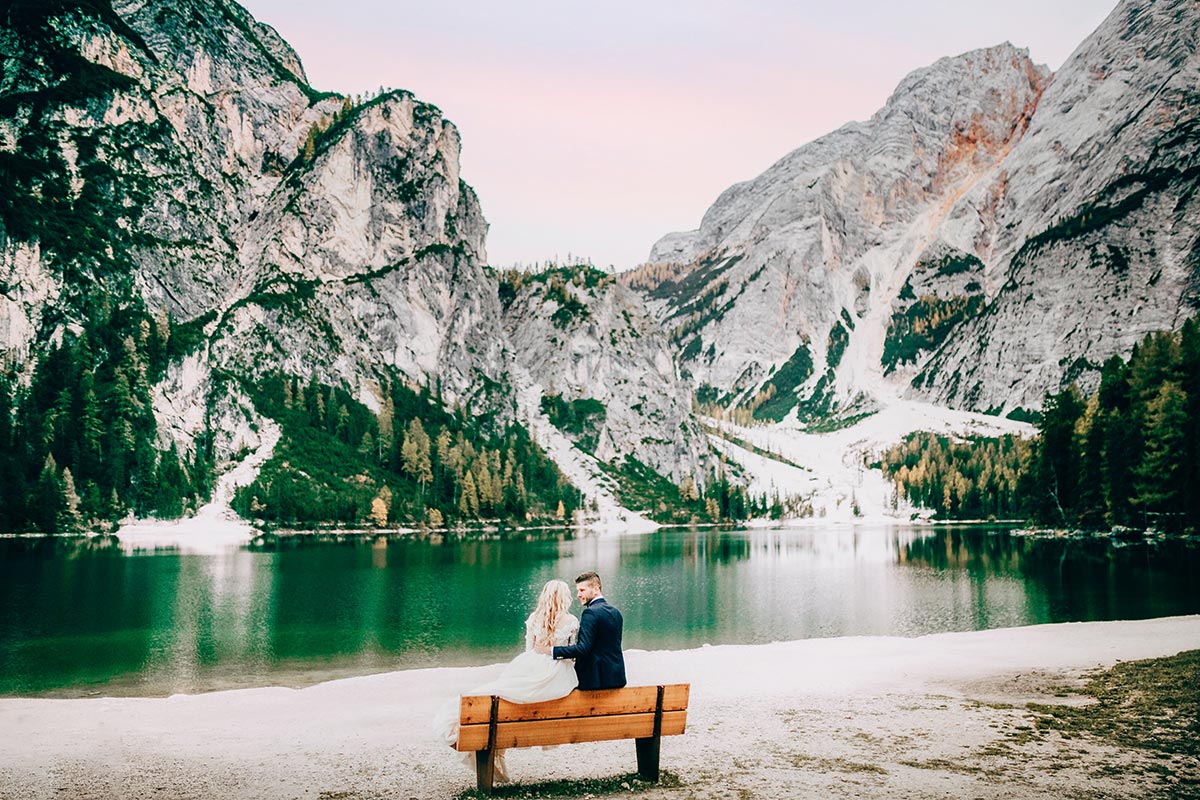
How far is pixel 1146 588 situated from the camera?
177 feet

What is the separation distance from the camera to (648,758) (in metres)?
12.6

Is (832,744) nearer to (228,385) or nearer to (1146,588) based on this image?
(1146,588)

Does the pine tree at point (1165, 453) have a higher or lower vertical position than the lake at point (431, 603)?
higher

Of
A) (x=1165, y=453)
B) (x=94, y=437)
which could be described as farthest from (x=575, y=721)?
(x=94, y=437)

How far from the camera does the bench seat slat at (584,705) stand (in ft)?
37.6

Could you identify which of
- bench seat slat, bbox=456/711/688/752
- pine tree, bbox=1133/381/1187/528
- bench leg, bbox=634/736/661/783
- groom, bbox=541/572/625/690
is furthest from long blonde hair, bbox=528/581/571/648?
pine tree, bbox=1133/381/1187/528

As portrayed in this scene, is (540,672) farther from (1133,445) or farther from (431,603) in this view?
(1133,445)

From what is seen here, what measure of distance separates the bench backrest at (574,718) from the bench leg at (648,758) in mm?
240

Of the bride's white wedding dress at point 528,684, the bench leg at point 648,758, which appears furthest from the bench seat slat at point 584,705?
the bench leg at point 648,758

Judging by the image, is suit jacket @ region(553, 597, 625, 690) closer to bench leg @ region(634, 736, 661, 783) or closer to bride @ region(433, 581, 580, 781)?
bride @ region(433, 581, 580, 781)

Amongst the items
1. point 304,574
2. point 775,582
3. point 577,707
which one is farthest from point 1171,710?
point 304,574

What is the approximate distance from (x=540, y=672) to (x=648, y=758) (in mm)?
2359

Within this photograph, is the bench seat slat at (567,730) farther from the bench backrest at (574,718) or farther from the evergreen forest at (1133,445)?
the evergreen forest at (1133,445)

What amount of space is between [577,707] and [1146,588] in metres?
55.2
